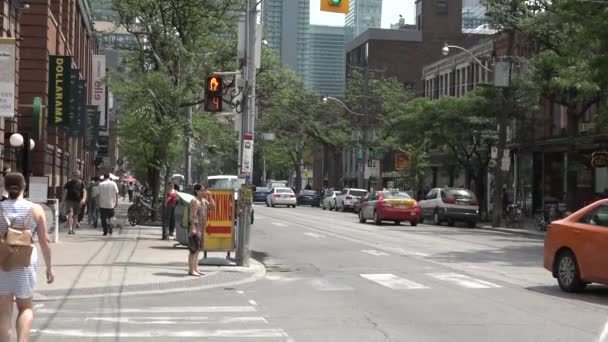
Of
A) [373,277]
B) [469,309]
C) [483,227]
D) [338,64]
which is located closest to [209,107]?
[373,277]

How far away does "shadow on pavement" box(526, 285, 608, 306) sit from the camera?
12.0 metres

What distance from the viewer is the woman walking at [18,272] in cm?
696

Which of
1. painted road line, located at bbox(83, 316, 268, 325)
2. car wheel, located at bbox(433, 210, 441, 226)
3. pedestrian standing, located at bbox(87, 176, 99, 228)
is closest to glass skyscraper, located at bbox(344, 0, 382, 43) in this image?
car wheel, located at bbox(433, 210, 441, 226)

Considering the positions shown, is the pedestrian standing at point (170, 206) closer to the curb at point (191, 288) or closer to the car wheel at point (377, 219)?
the curb at point (191, 288)

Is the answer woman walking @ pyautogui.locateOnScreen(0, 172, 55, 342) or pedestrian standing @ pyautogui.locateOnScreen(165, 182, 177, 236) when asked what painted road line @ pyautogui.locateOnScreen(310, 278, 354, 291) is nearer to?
woman walking @ pyautogui.locateOnScreen(0, 172, 55, 342)

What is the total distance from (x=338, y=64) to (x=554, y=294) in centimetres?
7284

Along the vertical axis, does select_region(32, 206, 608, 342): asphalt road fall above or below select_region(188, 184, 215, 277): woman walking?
below

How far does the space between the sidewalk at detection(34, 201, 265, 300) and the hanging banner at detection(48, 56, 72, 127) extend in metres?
12.8

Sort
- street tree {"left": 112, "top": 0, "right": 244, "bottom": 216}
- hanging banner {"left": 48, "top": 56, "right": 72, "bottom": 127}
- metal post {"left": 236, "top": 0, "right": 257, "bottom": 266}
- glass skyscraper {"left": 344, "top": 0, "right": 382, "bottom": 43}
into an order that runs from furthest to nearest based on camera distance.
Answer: glass skyscraper {"left": 344, "top": 0, "right": 382, "bottom": 43} < hanging banner {"left": 48, "top": 56, "right": 72, "bottom": 127} < street tree {"left": 112, "top": 0, "right": 244, "bottom": 216} < metal post {"left": 236, "top": 0, "right": 257, "bottom": 266}

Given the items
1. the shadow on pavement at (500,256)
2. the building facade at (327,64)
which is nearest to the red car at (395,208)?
the shadow on pavement at (500,256)

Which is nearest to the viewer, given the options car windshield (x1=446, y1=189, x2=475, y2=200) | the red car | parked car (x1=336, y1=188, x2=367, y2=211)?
the red car

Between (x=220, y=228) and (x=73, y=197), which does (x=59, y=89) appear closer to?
(x=73, y=197)

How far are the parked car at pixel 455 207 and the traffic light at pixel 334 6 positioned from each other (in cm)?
2236

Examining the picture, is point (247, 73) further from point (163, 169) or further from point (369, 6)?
point (369, 6)
